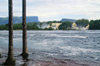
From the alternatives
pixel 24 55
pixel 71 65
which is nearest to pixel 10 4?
pixel 24 55

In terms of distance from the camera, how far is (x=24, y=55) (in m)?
18.0

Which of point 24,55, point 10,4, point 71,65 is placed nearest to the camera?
point 10,4

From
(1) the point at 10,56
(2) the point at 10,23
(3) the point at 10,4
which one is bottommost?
(1) the point at 10,56

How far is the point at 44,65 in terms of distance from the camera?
596 inches

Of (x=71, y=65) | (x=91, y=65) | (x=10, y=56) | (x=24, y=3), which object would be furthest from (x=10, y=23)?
(x=91, y=65)

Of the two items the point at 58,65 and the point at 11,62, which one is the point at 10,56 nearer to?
the point at 11,62

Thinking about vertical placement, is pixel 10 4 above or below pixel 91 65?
above

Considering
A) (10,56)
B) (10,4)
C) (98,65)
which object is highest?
(10,4)

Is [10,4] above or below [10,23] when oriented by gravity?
above

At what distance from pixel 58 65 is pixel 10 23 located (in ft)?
19.8

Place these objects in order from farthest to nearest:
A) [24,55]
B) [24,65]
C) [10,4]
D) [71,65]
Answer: [24,55] < [71,65] < [24,65] < [10,4]

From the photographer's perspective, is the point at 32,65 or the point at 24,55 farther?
the point at 24,55

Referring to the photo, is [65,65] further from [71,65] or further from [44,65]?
[44,65]

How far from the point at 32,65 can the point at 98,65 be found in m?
6.77
